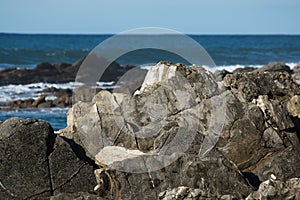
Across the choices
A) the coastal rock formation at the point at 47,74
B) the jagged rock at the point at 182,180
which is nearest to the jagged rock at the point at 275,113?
the jagged rock at the point at 182,180

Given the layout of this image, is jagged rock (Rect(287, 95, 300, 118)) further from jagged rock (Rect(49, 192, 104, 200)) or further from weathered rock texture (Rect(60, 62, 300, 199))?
jagged rock (Rect(49, 192, 104, 200))

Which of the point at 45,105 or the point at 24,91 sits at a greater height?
the point at 45,105

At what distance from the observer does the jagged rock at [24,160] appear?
31.6 feet

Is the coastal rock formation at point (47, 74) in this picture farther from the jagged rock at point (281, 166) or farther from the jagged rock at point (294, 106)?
the jagged rock at point (281, 166)

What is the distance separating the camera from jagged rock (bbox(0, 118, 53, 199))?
9633 mm

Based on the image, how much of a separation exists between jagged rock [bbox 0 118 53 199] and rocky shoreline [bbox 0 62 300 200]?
14 millimetres

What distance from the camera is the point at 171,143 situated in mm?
11094

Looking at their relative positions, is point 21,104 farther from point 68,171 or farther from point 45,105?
point 68,171

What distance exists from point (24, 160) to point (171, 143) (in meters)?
2.51

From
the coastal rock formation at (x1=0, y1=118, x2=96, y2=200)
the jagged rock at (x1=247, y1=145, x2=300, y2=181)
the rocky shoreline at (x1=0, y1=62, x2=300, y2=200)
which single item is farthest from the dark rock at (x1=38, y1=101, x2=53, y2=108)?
the jagged rock at (x1=247, y1=145, x2=300, y2=181)

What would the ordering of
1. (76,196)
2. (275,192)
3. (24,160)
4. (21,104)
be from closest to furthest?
(275,192)
(76,196)
(24,160)
(21,104)

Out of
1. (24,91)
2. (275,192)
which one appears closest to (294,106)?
(275,192)

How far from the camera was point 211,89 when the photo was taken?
1203 centimetres

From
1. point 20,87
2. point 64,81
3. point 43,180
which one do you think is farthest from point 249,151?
point 64,81
